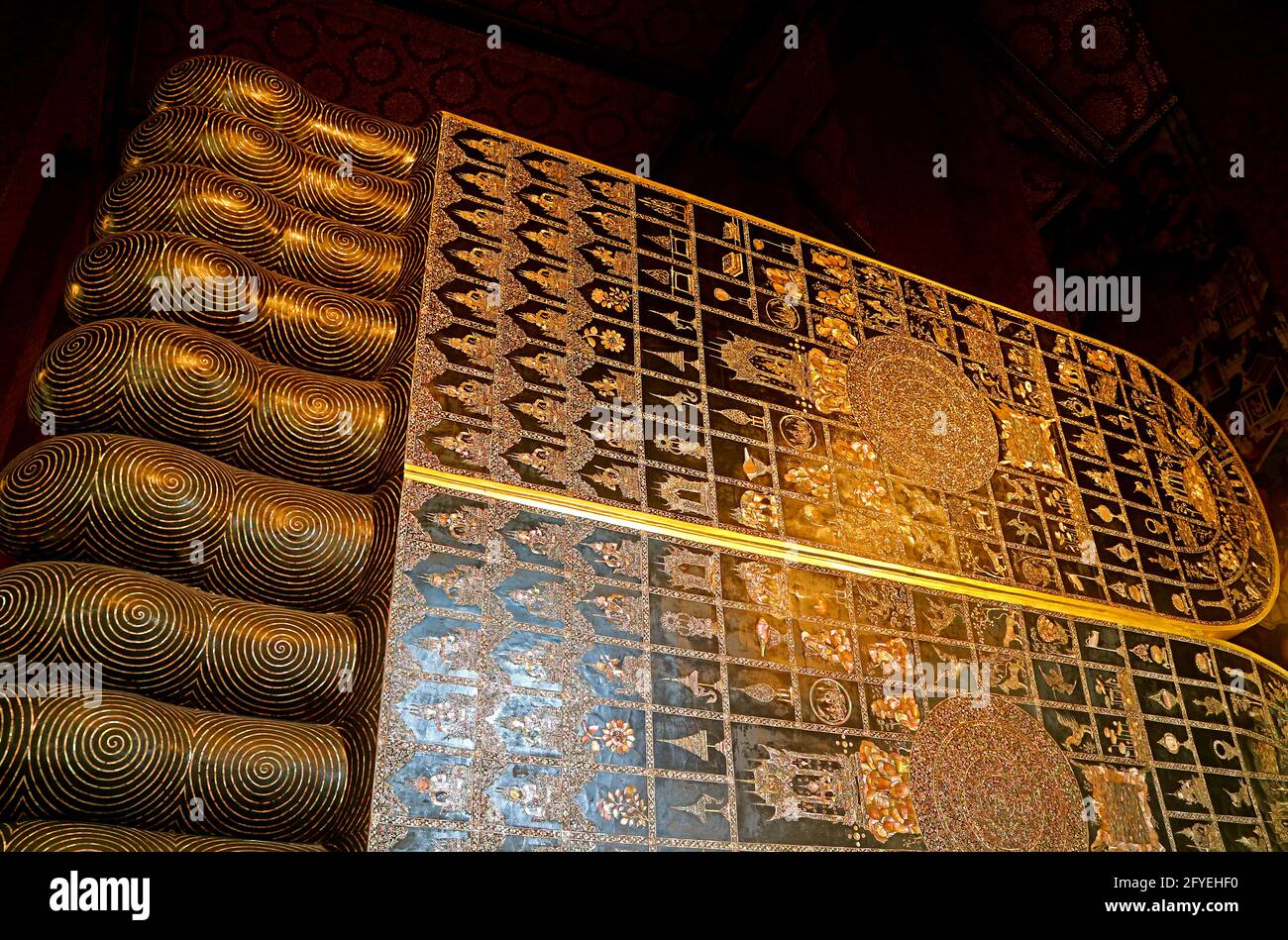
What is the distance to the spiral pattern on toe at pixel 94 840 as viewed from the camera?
1600 mm

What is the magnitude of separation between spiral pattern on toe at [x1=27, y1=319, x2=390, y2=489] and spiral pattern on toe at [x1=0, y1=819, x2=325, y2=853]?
83 cm

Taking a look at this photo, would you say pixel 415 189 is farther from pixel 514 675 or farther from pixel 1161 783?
pixel 1161 783

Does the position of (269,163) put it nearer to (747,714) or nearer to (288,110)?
(288,110)

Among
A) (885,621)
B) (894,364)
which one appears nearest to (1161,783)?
(885,621)

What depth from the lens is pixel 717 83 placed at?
6.41m

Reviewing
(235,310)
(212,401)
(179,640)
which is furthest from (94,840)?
(235,310)

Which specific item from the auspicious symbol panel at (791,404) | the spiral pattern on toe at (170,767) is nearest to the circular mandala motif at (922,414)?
the auspicious symbol panel at (791,404)

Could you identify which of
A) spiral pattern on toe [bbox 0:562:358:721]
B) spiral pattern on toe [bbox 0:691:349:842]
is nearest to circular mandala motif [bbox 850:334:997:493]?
spiral pattern on toe [bbox 0:562:358:721]

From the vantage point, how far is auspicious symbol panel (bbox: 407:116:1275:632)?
2.61 meters

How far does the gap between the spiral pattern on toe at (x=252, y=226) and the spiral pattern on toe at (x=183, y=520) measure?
700 millimetres

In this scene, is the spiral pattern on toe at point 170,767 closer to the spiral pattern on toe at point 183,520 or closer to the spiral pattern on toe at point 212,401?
the spiral pattern on toe at point 183,520

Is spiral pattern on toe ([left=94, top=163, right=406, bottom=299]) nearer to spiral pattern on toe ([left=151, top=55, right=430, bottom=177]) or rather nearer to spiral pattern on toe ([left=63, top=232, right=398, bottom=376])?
spiral pattern on toe ([left=63, top=232, right=398, bottom=376])

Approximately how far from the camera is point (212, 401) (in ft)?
7.32
